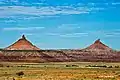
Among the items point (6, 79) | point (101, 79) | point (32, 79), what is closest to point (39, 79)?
point (32, 79)

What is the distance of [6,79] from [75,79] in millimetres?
13511

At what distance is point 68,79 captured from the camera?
8275cm

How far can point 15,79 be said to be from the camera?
8144 centimetres

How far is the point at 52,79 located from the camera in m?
82.1

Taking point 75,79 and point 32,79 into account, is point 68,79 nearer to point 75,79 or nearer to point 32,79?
point 75,79

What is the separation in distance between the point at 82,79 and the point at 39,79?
842 cm

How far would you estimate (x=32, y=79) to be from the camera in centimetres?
8206

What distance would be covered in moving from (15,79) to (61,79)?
8.93m

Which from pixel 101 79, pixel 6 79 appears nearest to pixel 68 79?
pixel 101 79

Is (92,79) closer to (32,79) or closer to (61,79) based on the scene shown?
(61,79)

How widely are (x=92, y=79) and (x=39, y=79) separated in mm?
10390

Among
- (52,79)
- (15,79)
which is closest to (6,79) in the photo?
(15,79)

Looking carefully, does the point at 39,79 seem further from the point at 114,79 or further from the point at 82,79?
the point at 114,79

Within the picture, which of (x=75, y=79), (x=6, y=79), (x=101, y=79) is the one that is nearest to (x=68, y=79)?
(x=75, y=79)
